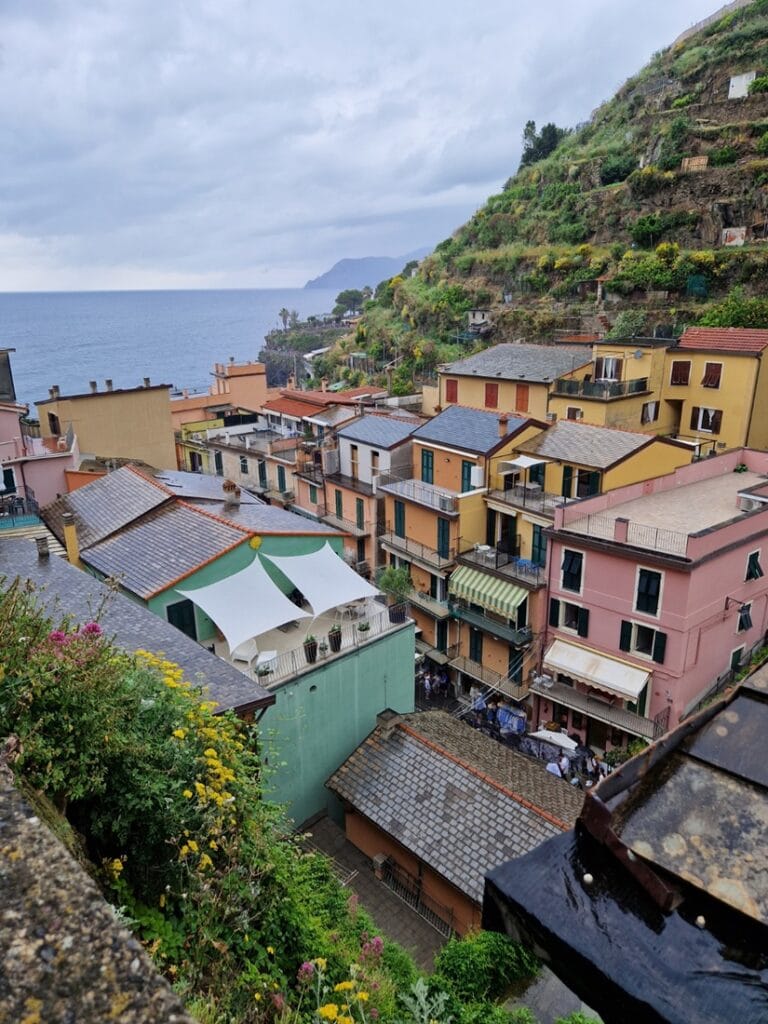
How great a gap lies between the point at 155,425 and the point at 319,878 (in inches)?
1225

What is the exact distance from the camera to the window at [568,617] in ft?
73.6

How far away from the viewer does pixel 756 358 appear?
30.5 meters

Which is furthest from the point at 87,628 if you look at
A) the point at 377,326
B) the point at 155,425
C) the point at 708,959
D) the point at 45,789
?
the point at 377,326

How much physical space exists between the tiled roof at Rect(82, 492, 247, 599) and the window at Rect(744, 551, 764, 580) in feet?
55.1

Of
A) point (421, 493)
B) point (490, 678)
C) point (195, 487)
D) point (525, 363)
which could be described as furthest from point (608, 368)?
point (195, 487)

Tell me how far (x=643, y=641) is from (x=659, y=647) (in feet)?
2.31

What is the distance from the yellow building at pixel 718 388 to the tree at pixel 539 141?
59.2 metres

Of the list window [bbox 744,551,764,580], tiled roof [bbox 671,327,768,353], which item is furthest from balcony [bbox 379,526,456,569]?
tiled roof [bbox 671,327,768,353]

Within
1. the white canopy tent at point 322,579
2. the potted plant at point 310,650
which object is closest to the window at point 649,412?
the white canopy tent at point 322,579

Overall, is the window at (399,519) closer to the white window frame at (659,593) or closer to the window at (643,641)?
the window at (643,641)

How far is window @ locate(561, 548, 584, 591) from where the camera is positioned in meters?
22.0

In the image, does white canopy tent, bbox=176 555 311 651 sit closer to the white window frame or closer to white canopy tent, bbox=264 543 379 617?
white canopy tent, bbox=264 543 379 617

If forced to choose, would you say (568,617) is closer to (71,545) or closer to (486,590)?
(486,590)

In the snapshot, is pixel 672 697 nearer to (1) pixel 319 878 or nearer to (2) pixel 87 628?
(1) pixel 319 878
